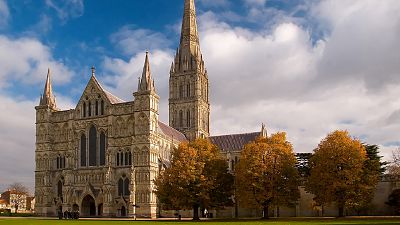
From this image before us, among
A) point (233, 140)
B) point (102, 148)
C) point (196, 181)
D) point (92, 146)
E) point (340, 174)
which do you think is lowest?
point (196, 181)

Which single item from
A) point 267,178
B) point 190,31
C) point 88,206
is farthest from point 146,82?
point 190,31

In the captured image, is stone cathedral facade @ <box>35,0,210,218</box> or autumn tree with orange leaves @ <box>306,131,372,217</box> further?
stone cathedral facade @ <box>35,0,210,218</box>

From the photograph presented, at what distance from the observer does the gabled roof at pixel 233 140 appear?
372 feet

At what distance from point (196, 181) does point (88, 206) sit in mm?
33020

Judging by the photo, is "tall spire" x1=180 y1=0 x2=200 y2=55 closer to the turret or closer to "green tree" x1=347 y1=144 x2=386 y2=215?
the turret

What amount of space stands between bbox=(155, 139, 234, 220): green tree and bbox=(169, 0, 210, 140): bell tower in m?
48.3

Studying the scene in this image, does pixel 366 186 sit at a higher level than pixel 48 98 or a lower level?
lower

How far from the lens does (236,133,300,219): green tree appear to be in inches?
2486

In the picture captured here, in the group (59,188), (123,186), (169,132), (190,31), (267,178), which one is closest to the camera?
(267,178)

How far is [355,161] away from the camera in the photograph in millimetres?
61406

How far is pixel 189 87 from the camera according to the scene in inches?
4719

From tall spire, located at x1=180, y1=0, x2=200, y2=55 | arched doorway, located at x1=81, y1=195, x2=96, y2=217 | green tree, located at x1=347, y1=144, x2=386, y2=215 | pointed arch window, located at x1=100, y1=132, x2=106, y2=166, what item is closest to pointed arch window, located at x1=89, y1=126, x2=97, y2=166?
pointed arch window, located at x1=100, y1=132, x2=106, y2=166

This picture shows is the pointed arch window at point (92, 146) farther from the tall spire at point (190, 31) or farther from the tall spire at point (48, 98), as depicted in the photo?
the tall spire at point (190, 31)

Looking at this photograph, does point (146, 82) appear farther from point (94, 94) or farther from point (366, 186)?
point (366, 186)
